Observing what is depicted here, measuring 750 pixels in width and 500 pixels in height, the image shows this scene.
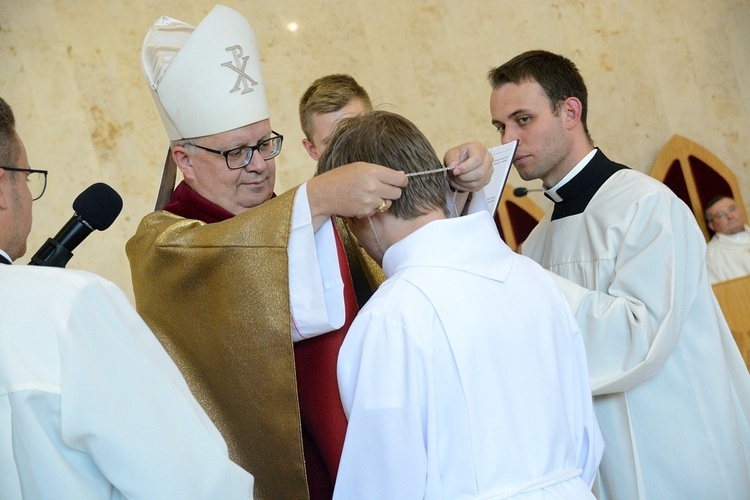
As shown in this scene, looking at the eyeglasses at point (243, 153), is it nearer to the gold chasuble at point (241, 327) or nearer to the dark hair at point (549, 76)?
the gold chasuble at point (241, 327)

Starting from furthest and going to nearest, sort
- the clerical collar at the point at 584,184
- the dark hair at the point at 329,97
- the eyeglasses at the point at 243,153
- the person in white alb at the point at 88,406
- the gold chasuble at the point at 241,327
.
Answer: the dark hair at the point at 329,97 → the clerical collar at the point at 584,184 → the eyeglasses at the point at 243,153 → the gold chasuble at the point at 241,327 → the person in white alb at the point at 88,406

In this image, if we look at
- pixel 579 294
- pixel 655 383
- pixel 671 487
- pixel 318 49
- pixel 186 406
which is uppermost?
pixel 318 49

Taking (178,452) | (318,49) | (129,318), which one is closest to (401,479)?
(178,452)

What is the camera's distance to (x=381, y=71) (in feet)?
21.7

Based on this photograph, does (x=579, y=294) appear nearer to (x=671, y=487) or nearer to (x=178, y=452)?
(x=671, y=487)

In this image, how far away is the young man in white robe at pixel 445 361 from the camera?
183 cm

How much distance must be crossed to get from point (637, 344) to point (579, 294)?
0.77ft

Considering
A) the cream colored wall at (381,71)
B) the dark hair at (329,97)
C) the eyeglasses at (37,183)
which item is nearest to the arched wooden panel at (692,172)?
the cream colored wall at (381,71)

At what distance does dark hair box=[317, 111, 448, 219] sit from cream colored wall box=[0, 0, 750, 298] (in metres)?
3.98

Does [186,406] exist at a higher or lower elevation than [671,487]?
higher

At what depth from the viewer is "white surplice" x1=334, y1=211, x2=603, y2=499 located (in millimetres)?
1829

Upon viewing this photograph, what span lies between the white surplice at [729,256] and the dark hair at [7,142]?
661 centimetres

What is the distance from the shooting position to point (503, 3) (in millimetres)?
7098

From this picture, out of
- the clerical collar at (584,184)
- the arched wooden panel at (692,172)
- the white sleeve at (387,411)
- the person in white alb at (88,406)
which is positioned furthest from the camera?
the arched wooden panel at (692,172)
